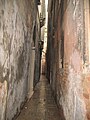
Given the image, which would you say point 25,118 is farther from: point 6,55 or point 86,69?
point 86,69

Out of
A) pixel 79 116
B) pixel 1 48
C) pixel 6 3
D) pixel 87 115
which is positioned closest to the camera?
pixel 87 115

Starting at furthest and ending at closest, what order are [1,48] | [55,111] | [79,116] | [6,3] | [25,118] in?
[55,111] → [25,118] → [6,3] → [1,48] → [79,116]

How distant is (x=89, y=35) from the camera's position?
1.94 meters

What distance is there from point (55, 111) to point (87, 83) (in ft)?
8.83

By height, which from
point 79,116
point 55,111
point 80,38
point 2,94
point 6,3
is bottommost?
point 55,111

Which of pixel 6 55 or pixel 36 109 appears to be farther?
pixel 36 109

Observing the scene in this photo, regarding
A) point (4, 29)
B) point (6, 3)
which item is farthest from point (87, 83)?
point (6, 3)

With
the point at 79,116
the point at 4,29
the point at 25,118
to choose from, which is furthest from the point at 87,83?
the point at 25,118

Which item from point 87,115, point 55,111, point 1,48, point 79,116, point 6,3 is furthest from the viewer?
point 55,111

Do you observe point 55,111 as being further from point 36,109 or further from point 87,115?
point 87,115

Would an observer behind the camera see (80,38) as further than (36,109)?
No

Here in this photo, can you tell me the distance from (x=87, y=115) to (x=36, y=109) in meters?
2.76

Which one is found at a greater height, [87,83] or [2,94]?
[87,83]

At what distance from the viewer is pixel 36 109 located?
4.39 metres
